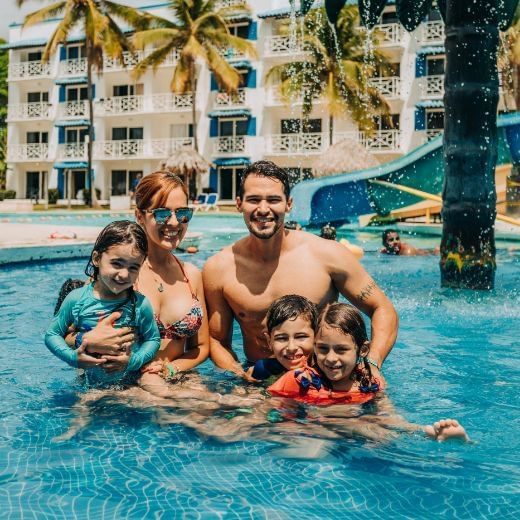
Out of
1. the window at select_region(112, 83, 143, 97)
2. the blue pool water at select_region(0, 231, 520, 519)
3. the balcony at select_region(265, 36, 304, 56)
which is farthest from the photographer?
the window at select_region(112, 83, 143, 97)

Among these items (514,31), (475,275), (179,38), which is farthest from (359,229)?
(179,38)

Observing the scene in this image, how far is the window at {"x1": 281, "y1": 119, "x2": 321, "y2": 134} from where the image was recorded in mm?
38875

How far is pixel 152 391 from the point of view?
3.76m

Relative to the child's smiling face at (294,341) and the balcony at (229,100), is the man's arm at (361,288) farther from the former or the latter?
the balcony at (229,100)

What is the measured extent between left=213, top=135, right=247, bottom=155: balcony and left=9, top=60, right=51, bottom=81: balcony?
1281 cm

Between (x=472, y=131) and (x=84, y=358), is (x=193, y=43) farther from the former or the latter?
(x=84, y=358)

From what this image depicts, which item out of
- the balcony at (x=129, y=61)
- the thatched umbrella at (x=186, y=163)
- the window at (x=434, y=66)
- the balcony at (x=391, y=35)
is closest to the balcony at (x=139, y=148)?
the balcony at (x=129, y=61)

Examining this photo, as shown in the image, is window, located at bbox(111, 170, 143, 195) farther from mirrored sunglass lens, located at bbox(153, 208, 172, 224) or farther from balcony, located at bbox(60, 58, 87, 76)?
mirrored sunglass lens, located at bbox(153, 208, 172, 224)

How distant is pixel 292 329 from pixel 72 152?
1687 inches

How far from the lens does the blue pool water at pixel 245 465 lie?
108 inches

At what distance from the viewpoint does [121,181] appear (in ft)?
146

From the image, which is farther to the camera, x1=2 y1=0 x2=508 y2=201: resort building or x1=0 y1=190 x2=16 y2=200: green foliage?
x1=0 y1=190 x2=16 y2=200: green foliage

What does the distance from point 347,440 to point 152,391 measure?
1057mm

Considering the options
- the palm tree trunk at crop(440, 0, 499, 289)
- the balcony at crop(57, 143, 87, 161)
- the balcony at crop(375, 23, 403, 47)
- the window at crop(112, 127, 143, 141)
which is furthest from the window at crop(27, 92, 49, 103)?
the palm tree trunk at crop(440, 0, 499, 289)
